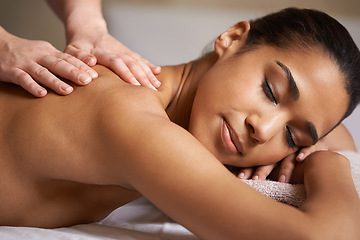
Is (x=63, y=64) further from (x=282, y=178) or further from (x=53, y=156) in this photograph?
(x=282, y=178)

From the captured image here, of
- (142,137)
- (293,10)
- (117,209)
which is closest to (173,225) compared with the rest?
(117,209)

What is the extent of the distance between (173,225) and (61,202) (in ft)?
0.93

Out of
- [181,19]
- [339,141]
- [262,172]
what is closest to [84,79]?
[262,172]

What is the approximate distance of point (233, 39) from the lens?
1.14 meters

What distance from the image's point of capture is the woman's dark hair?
983mm

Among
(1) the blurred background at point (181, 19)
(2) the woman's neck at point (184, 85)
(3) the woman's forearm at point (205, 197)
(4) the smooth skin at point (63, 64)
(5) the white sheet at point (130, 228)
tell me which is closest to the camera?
(3) the woman's forearm at point (205, 197)

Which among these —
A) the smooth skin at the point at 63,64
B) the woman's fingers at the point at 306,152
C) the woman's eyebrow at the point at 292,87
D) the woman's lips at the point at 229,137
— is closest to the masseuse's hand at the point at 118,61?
the smooth skin at the point at 63,64

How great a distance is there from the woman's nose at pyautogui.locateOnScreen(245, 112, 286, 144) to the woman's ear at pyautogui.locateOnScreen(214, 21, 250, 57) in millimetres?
264

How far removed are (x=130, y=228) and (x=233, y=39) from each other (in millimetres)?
→ 620

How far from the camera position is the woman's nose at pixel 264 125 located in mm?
884

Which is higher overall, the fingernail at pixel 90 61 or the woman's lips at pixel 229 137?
the fingernail at pixel 90 61

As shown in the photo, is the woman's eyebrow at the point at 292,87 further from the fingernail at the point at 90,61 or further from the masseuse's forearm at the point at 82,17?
the masseuse's forearm at the point at 82,17

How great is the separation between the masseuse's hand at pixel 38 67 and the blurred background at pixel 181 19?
3.02 ft

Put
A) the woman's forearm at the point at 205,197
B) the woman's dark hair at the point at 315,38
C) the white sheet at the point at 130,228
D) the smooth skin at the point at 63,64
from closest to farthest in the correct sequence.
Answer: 1. the woman's forearm at the point at 205,197
2. the white sheet at the point at 130,228
3. the smooth skin at the point at 63,64
4. the woman's dark hair at the point at 315,38
